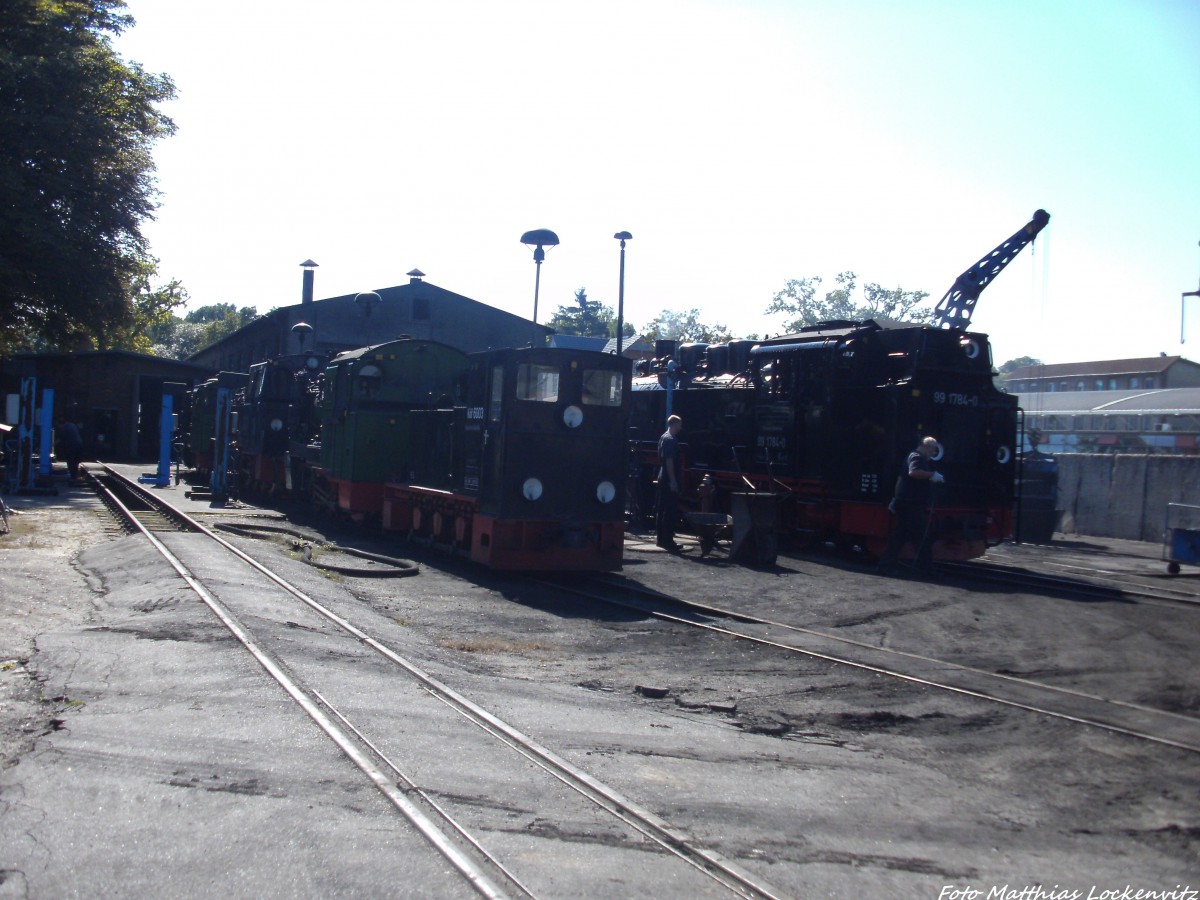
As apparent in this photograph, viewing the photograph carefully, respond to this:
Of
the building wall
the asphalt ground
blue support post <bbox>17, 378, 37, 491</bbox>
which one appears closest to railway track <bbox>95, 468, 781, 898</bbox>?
the asphalt ground

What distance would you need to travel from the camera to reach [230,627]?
819 cm

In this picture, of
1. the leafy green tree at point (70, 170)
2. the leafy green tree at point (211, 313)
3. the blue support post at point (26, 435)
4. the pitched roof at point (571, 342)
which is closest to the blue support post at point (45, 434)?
the blue support post at point (26, 435)

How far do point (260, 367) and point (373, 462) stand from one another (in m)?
7.44

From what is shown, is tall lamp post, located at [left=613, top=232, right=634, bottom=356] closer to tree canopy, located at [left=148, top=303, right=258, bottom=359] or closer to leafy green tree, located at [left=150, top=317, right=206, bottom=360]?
tree canopy, located at [left=148, top=303, right=258, bottom=359]

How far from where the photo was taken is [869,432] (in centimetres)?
1458

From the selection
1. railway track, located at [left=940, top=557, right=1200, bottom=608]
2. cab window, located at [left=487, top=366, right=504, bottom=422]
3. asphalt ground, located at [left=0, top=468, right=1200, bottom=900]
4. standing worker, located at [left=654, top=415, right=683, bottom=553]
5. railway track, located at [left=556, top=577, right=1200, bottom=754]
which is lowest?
asphalt ground, located at [left=0, top=468, right=1200, bottom=900]

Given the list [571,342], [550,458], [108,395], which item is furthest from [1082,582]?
[108,395]

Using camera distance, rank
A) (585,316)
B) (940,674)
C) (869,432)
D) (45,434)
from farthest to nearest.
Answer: (585,316) < (45,434) < (869,432) < (940,674)

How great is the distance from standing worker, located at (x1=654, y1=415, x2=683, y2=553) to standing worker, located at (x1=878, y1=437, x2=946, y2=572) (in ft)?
10.2

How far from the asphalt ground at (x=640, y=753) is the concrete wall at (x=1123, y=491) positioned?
41.9 ft

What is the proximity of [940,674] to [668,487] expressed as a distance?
7.45 meters

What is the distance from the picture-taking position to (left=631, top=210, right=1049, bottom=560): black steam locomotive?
14141 mm

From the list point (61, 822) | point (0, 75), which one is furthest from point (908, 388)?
point (0, 75)

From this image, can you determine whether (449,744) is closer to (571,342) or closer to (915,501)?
(915,501)
